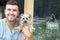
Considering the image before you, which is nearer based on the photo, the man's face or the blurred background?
the man's face

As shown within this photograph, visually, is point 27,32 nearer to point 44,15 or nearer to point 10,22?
point 10,22

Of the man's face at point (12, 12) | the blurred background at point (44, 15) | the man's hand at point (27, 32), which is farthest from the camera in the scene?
the blurred background at point (44, 15)

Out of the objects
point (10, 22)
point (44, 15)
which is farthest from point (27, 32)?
point (44, 15)

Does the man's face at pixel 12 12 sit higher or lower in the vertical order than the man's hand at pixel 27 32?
higher

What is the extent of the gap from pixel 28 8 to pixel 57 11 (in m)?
0.49

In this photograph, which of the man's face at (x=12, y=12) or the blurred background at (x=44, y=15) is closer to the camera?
the man's face at (x=12, y=12)

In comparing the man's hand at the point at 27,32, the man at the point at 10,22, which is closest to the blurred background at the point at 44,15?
the man's hand at the point at 27,32

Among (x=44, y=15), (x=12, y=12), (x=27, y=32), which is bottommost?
(x=27, y=32)

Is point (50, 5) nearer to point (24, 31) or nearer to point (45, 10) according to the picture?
point (45, 10)

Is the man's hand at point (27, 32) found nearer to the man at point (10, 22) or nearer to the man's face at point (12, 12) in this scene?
the man at point (10, 22)

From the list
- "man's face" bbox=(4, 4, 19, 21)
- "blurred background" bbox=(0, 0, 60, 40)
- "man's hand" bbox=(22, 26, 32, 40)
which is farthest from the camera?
"blurred background" bbox=(0, 0, 60, 40)

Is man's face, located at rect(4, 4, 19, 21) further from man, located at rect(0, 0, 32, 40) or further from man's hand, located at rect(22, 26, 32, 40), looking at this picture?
man's hand, located at rect(22, 26, 32, 40)

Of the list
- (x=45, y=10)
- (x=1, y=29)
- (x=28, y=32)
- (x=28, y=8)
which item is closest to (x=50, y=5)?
(x=45, y=10)

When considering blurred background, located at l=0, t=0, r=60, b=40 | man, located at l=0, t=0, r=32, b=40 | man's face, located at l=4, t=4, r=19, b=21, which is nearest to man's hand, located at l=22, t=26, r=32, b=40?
man, located at l=0, t=0, r=32, b=40
